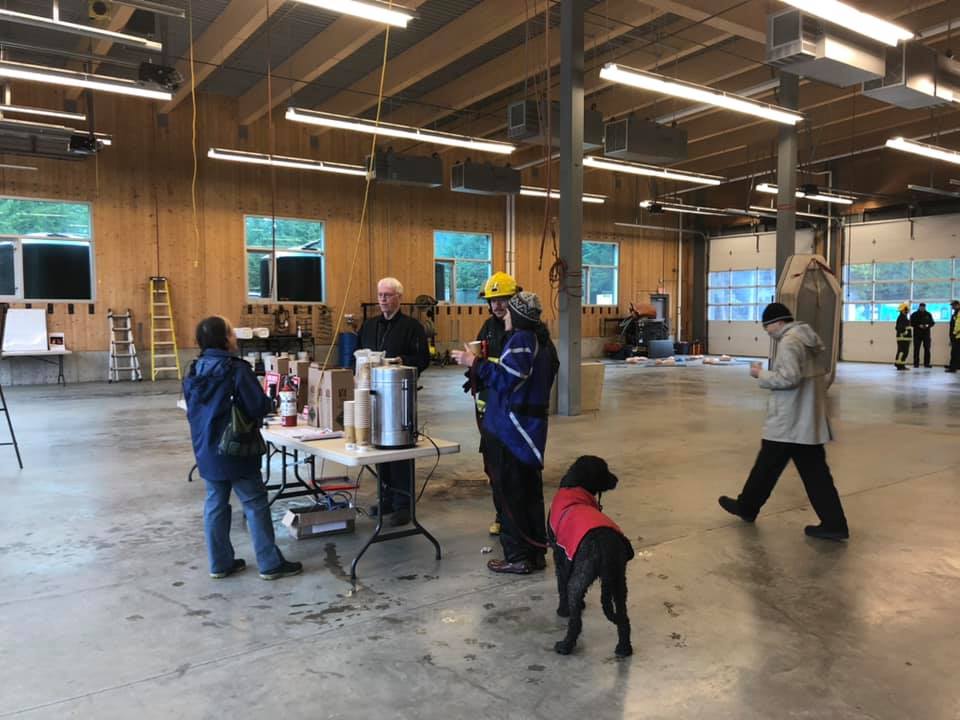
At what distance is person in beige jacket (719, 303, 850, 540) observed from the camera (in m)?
3.90

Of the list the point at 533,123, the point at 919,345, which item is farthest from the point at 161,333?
the point at 919,345

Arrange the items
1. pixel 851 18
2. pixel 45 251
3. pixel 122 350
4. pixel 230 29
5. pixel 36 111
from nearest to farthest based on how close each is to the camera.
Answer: pixel 851 18, pixel 36 111, pixel 230 29, pixel 45 251, pixel 122 350

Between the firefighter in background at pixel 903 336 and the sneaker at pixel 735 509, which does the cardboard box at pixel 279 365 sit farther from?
the firefighter in background at pixel 903 336

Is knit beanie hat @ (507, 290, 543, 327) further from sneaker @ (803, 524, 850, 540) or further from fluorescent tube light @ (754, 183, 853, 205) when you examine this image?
fluorescent tube light @ (754, 183, 853, 205)

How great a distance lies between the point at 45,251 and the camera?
40.6ft

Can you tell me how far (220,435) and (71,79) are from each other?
21.9ft

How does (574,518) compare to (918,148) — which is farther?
(918,148)

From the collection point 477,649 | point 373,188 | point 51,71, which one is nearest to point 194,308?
point 373,188

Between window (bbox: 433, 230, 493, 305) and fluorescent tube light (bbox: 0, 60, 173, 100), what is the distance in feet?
29.9

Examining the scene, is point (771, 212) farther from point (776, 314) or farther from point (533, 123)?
point (776, 314)

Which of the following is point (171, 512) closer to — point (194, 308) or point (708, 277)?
point (194, 308)

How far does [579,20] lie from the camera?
8.44m

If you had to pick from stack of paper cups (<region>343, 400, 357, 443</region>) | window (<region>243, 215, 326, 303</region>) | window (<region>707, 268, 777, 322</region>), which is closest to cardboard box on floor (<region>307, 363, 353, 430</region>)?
stack of paper cups (<region>343, 400, 357, 443</region>)

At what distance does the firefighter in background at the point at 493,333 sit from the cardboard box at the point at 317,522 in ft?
2.80
